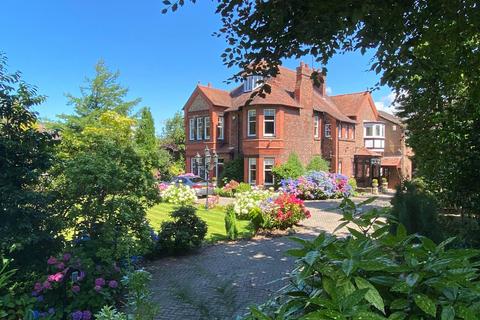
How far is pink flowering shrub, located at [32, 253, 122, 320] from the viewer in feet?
16.0

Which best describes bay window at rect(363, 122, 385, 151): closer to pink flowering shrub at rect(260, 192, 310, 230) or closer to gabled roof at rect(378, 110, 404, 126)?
gabled roof at rect(378, 110, 404, 126)

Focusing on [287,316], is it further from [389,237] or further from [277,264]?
[277,264]

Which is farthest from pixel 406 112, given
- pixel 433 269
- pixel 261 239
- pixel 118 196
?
pixel 433 269

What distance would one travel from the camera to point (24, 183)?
5379 mm

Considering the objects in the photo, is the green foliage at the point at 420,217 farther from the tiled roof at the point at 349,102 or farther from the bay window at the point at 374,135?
the bay window at the point at 374,135

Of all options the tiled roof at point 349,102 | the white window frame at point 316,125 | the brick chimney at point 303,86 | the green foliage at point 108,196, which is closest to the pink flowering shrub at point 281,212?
the green foliage at point 108,196

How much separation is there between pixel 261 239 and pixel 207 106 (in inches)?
936

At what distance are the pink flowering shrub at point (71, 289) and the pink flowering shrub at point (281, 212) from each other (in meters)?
7.95

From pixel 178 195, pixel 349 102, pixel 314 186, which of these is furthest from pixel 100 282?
pixel 349 102

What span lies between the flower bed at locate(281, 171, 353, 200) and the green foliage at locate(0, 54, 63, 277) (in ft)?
65.3

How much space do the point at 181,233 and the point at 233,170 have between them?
21621mm

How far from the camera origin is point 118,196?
6590mm

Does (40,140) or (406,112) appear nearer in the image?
(40,140)

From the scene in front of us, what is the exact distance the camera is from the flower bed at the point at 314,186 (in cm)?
2486
